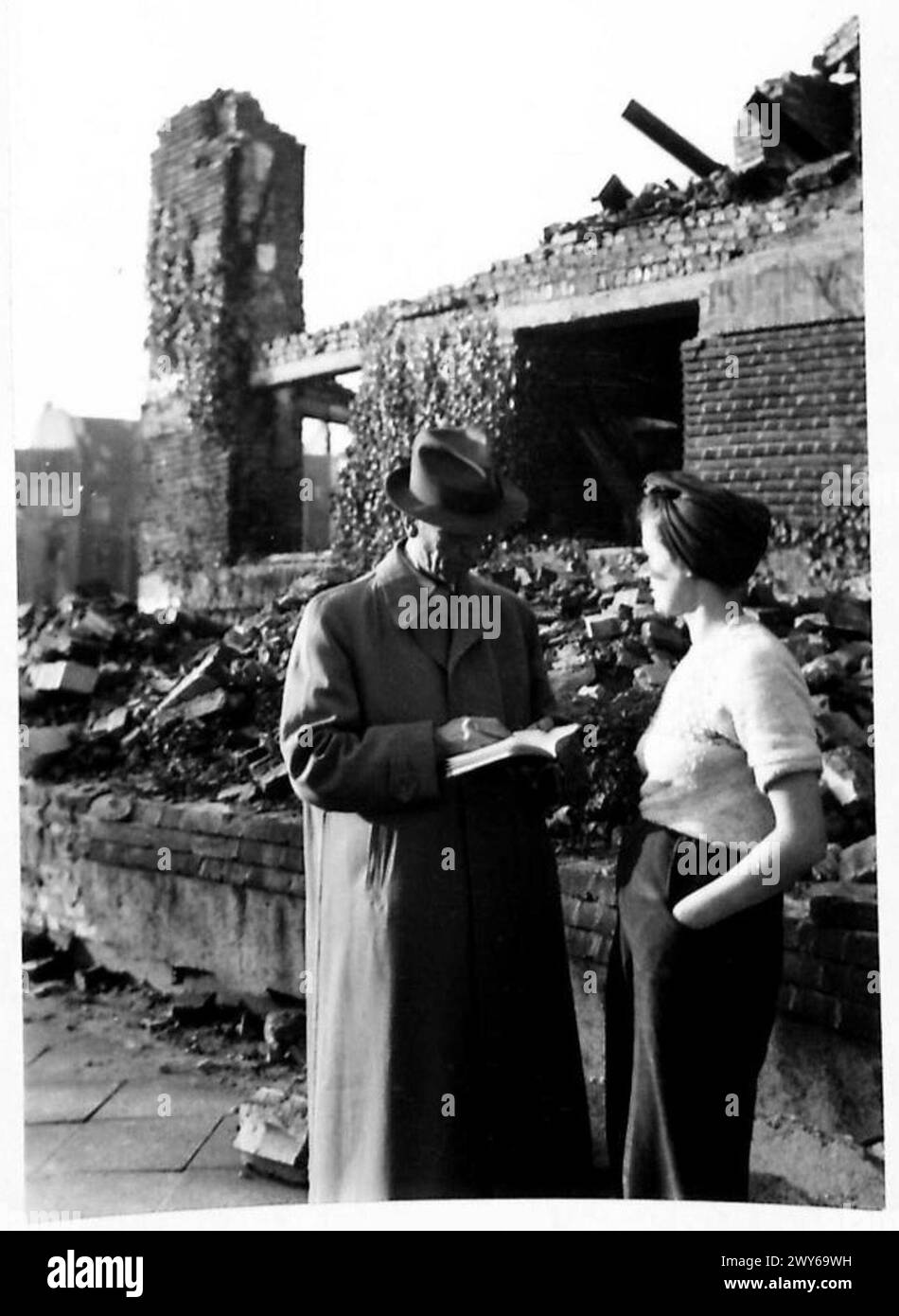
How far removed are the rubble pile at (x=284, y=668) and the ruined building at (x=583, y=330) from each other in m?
0.18

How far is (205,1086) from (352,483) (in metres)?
1.59

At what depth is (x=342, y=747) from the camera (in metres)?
1.95

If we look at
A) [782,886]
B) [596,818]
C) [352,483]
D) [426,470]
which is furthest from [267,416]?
[782,886]

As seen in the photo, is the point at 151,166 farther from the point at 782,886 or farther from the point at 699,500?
the point at 782,886

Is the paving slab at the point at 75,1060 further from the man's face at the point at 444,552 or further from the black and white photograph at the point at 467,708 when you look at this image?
the man's face at the point at 444,552

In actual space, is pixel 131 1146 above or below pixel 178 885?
below

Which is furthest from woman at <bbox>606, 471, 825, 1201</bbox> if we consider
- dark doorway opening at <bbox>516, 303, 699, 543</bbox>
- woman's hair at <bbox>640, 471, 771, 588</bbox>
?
dark doorway opening at <bbox>516, 303, 699, 543</bbox>

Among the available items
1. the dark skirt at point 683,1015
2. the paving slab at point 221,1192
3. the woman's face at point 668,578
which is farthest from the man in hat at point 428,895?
the paving slab at point 221,1192

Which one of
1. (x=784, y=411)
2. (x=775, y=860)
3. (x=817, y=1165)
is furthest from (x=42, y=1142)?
(x=784, y=411)

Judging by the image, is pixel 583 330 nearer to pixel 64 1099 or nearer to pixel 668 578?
pixel 668 578

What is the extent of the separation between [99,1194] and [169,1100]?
0.24m

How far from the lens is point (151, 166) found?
294cm

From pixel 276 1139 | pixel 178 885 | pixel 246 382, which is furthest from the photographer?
pixel 246 382

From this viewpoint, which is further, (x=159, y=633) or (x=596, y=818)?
(x=159, y=633)
